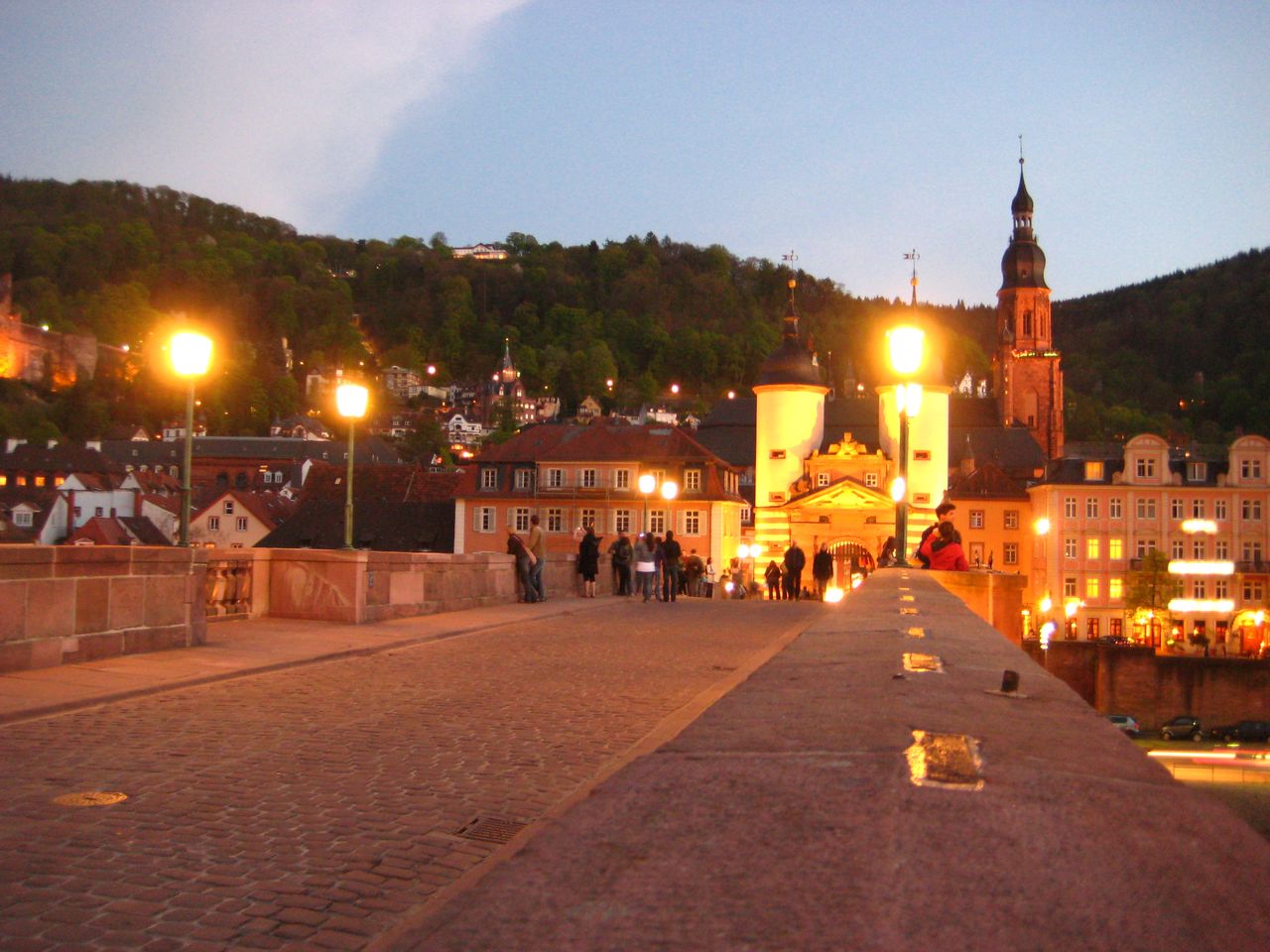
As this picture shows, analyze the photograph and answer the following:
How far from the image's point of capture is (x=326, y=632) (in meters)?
16.8

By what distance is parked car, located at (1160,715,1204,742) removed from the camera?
48.1m

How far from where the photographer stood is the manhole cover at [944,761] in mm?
2928

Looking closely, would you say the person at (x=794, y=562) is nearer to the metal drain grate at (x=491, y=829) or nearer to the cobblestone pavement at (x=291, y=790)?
the cobblestone pavement at (x=291, y=790)

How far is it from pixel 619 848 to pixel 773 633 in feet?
57.8

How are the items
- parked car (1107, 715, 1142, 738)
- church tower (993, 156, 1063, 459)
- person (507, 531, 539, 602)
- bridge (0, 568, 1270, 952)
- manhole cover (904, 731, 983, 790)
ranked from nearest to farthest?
bridge (0, 568, 1270, 952) → manhole cover (904, 731, 983, 790) → person (507, 531, 539, 602) → parked car (1107, 715, 1142, 738) → church tower (993, 156, 1063, 459)

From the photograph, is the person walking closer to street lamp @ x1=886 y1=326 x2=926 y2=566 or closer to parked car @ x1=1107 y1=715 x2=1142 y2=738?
street lamp @ x1=886 y1=326 x2=926 y2=566

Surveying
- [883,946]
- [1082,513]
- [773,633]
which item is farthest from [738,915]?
[1082,513]

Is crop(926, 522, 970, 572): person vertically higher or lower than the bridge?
higher

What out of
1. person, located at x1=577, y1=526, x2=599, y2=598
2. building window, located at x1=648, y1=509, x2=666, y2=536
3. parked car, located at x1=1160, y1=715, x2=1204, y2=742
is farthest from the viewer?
building window, located at x1=648, y1=509, x2=666, y2=536

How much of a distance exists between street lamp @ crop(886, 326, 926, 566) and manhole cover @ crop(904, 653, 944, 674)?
13811 millimetres

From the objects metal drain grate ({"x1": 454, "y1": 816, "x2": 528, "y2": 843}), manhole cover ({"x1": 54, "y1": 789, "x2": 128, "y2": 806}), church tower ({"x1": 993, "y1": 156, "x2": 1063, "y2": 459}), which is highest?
church tower ({"x1": 993, "y1": 156, "x2": 1063, "y2": 459})

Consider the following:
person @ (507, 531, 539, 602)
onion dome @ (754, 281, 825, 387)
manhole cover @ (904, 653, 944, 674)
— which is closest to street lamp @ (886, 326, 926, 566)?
person @ (507, 531, 539, 602)

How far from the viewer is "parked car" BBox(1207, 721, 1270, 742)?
45.7 metres

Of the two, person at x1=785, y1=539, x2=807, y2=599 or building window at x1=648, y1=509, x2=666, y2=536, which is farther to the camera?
building window at x1=648, y1=509, x2=666, y2=536
